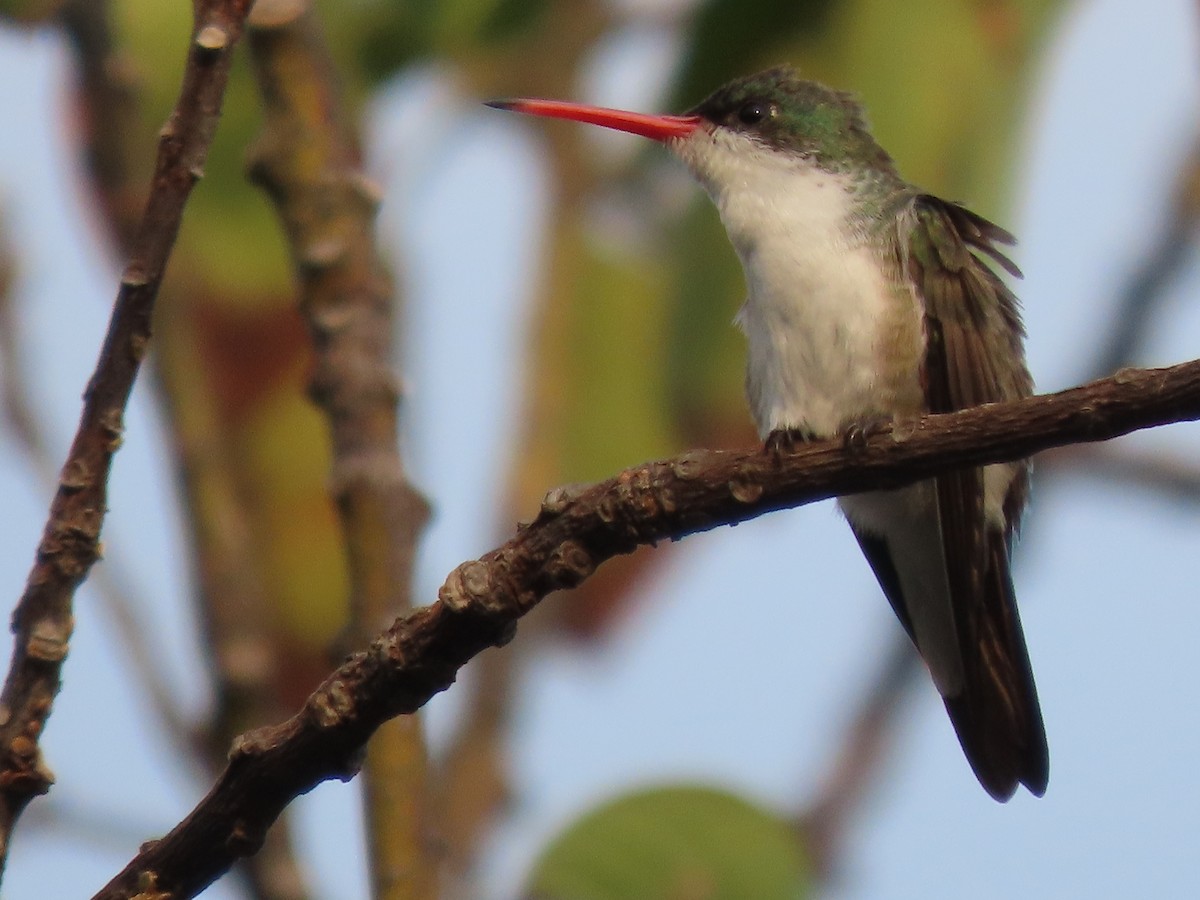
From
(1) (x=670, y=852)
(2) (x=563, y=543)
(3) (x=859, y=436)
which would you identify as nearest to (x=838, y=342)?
(1) (x=670, y=852)

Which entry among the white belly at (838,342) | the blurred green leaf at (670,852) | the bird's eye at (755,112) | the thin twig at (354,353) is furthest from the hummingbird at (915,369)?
the thin twig at (354,353)

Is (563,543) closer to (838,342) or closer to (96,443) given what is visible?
(96,443)

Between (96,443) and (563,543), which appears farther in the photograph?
(563,543)

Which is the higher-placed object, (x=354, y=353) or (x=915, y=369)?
(x=354, y=353)

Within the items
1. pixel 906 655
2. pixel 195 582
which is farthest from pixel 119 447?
pixel 906 655

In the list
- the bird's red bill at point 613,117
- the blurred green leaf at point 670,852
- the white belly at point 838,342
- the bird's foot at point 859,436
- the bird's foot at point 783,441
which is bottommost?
the blurred green leaf at point 670,852

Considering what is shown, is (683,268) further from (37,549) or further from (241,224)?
Result: (37,549)

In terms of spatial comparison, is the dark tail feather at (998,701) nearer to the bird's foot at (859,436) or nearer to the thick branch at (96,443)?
the bird's foot at (859,436)

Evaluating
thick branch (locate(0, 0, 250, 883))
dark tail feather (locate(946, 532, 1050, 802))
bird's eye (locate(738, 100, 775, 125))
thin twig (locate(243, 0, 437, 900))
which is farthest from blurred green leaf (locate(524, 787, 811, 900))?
bird's eye (locate(738, 100, 775, 125))

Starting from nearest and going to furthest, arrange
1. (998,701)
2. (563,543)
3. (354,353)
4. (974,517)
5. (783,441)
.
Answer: (563,543), (783,441), (354,353), (974,517), (998,701)
